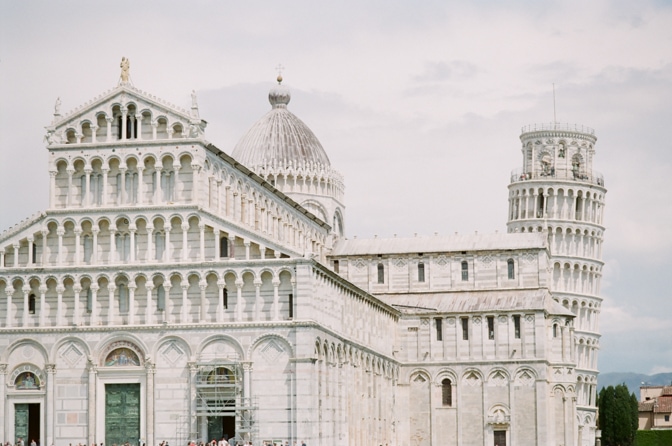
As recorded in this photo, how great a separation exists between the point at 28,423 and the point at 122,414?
520 centimetres

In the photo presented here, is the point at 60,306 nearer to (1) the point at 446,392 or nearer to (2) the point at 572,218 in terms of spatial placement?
(1) the point at 446,392

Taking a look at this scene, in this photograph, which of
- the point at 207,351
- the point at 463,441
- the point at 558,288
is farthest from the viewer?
the point at 558,288

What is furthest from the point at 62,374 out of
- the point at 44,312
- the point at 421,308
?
the point at 421,308

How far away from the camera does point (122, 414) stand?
72.1 m

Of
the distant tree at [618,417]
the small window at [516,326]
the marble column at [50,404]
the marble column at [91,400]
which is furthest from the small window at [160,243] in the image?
the distant tree at [618,417]

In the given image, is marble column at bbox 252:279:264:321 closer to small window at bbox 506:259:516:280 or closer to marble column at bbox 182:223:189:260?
marble column at bbox 182:223:189:260

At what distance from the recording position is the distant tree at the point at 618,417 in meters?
128

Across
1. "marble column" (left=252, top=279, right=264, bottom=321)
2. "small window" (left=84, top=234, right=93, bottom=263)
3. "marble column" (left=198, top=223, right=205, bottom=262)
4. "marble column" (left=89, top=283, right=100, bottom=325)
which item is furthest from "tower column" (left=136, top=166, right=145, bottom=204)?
"marble column" (left=252, top=279, right=264, bottom=321)

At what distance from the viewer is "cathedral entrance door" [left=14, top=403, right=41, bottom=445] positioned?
73.1 metres

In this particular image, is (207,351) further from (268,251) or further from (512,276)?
(512,276)

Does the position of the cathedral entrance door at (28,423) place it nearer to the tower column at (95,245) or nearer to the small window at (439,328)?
the tower column at (95,245)

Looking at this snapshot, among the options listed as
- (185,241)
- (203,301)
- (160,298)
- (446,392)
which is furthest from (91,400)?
(446,392)

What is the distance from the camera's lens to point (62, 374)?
7294cm

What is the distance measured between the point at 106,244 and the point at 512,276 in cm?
3498
